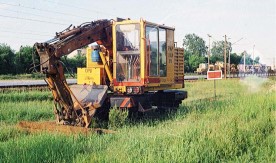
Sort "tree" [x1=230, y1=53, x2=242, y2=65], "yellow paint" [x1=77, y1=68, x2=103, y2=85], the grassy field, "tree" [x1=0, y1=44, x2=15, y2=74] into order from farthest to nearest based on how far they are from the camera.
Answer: "tree" [x1=230, y1=53, x2=242, y2=65], "tree" [x1=0, y1=44, x2=15, y2=74], "yellow paint" [x1=77, y1=68, x2=103, y2=85], the grassy field

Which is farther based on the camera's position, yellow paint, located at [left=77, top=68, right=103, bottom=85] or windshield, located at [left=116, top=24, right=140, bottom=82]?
yellow paint, located at [left=77, top=68, right=103, bottom=85]

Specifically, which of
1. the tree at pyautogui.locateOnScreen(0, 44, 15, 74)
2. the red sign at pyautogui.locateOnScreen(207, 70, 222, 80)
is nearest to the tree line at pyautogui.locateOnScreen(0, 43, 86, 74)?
the tree at pyautogui.locateOnScreen(0, 44, 15, 74)

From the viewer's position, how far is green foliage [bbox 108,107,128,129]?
9430mm

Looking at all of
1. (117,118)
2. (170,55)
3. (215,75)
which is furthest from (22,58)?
(117,118)

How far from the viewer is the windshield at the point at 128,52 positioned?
33.8 ft

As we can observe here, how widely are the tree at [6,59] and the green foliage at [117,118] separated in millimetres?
33629

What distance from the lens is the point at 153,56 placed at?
10.7 meters

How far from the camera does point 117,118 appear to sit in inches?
374

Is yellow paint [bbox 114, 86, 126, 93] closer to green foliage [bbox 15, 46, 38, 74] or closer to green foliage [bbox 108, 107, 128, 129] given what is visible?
green foliage [bbox 108, 107, 128, 129]

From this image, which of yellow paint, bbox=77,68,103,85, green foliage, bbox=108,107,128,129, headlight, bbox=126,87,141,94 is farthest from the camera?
yellow paint, bbox=77,68,103,85

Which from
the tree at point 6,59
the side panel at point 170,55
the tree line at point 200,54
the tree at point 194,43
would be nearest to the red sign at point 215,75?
the side panel at point 170,55

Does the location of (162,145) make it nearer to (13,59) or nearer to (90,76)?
(90,76)

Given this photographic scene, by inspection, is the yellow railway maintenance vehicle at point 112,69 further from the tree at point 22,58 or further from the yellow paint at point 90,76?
the tree at point 22,58

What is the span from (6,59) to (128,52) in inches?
1327
